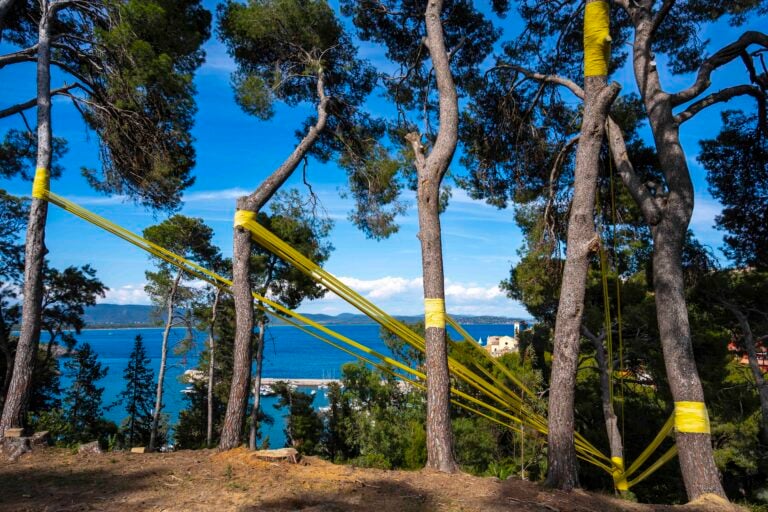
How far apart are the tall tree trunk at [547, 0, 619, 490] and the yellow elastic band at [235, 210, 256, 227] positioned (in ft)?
8.35

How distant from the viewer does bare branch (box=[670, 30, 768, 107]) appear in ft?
13.3

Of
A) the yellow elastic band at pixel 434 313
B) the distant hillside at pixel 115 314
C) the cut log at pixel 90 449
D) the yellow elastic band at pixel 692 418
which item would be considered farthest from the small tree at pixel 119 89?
the distant hillside at pixel 115 314

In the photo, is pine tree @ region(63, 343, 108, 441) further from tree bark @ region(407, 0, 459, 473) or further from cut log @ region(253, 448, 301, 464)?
tree bark @ region(407, 0, 459, 473)

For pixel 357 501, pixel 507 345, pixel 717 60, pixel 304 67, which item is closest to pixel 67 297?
pixel 304 67

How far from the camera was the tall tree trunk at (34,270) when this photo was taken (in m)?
3.71

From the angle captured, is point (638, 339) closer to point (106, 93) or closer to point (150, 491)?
point (150, 491)

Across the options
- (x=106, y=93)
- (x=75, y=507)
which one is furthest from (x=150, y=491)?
(x=106, y=93)

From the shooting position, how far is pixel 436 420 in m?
3.37

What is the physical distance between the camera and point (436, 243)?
12.1ft

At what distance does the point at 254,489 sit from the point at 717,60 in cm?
522

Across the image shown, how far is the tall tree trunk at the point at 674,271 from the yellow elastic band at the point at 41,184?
5.29 meters

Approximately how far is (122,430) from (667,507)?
53.8ft

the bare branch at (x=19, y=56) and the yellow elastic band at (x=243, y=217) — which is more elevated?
the bare branch at (x=19, y=56)

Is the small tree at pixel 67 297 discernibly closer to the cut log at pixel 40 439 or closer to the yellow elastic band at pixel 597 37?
the cut log at pixel 40 439
